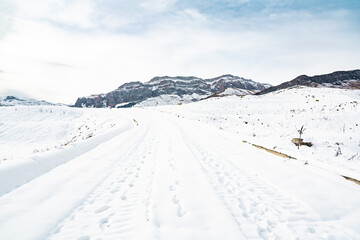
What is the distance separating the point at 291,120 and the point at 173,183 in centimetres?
1425

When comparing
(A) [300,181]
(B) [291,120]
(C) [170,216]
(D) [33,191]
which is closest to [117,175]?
(D) [33,191]

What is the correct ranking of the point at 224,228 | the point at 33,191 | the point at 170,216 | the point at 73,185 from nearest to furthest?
the point at 224,228, the point at 170,216, the point at 33,191, the point at 73,185

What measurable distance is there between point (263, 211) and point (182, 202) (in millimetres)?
1648

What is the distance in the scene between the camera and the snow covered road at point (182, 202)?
287 centimetres

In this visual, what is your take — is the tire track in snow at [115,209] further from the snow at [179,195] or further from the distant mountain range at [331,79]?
the distant mountain range at [331,79]

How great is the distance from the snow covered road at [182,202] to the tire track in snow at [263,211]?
0.02 metres

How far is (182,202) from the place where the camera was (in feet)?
12.2

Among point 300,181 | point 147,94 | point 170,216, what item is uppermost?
point 147,94

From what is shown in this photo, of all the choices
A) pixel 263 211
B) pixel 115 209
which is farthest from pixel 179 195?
pixel 263 211

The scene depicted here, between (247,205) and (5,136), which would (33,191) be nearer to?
(247,205)

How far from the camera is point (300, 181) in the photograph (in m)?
4.62

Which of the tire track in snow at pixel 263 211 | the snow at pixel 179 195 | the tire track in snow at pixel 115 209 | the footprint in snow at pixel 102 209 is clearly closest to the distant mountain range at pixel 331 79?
the snow at pixel 179 195

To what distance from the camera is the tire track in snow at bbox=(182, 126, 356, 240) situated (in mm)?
2885

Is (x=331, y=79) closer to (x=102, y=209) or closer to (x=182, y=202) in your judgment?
(x=182, y=202)
